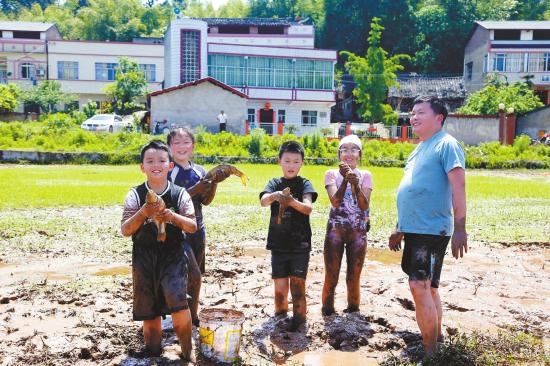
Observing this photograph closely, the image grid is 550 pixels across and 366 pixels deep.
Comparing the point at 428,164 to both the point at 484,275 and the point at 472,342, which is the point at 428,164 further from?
the point at 484,275

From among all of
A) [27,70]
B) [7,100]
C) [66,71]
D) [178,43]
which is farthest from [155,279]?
[27,70]

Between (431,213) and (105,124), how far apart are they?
35187 mm

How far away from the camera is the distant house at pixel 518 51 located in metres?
53.0

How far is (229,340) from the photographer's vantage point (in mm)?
4461

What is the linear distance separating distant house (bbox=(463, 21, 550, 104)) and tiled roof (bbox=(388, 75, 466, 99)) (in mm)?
2544

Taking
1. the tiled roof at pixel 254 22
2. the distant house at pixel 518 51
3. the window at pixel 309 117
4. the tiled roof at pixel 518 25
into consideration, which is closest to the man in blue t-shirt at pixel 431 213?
the window at pixel 309 117

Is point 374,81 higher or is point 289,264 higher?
point 374,81

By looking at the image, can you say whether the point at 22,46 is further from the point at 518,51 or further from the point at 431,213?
the point at 431,213

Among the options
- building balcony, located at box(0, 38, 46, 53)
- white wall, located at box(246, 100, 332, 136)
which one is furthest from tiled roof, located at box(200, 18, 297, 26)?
building balcony, located at box(0, 38, 46, 53)

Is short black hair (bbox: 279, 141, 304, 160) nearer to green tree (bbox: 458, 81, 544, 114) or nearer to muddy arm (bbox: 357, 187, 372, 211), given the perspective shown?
muddy arm (bbox: 357, 187, 372, 211)

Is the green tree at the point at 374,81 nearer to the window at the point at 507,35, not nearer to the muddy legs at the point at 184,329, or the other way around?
the window at the point at 507,35

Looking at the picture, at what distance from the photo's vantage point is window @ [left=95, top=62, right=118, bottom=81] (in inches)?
2072

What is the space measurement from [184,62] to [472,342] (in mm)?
44514

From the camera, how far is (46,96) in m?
48.6
